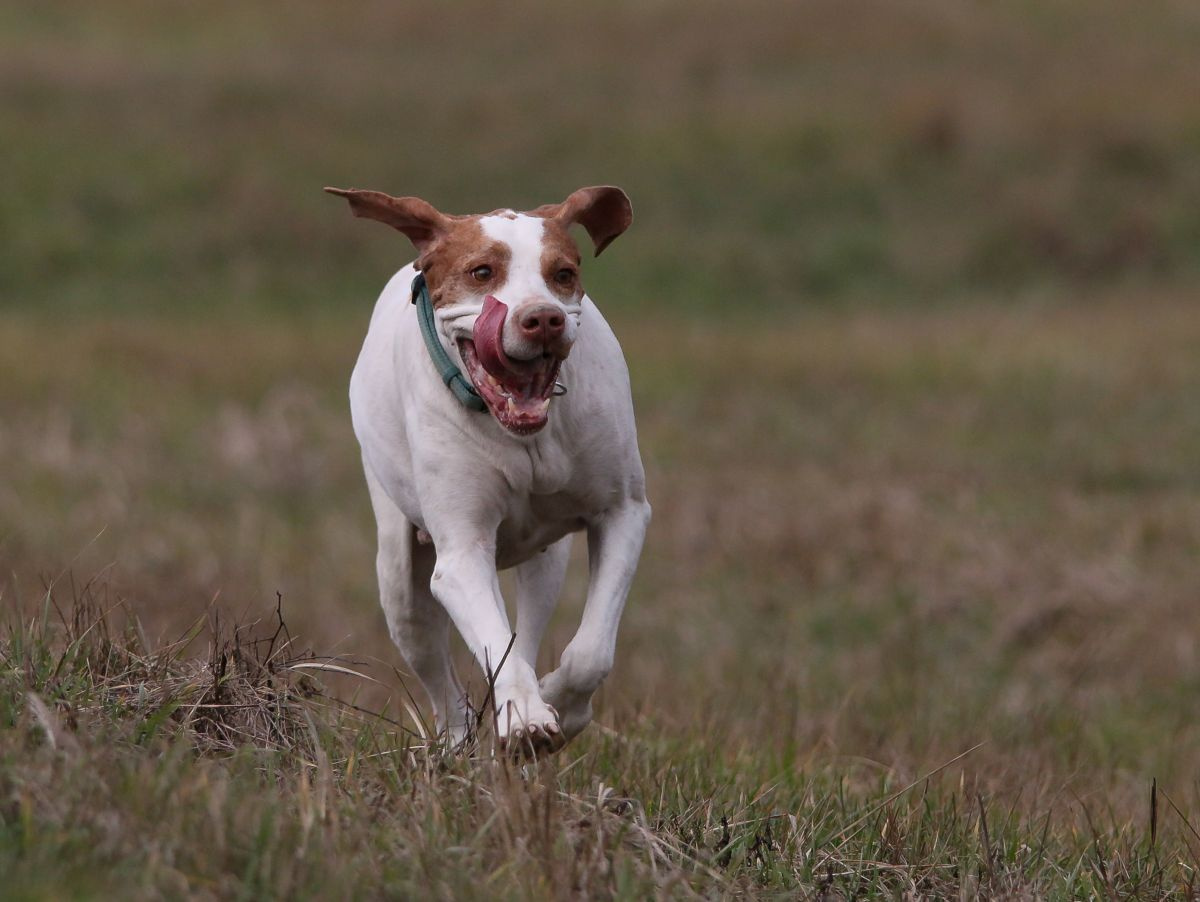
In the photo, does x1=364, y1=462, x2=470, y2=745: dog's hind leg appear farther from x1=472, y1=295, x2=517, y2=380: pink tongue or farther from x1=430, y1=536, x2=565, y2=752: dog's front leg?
x1=472, y1=295, x2=517, y2=380: pink tongue

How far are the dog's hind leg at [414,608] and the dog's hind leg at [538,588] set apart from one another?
0.82 ft

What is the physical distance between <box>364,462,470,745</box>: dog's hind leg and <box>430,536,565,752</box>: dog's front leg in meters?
0.67

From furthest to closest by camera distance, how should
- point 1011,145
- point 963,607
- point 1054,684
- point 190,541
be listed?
1. point 1011,145
2. point 190,541
3. point 963,607
4. point 1054,684

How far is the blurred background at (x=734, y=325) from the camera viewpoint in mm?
10211

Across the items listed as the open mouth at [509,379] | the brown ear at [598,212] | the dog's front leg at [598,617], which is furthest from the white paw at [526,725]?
the brown ear at [598,212]

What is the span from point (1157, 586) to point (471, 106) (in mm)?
19127

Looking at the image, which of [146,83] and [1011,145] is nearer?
[1011,145]

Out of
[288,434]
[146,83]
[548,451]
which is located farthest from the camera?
[146,83]

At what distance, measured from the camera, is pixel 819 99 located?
2900 cm

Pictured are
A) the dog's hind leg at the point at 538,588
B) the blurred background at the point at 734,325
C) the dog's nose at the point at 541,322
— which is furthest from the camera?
the blurred background at the point at 734,325

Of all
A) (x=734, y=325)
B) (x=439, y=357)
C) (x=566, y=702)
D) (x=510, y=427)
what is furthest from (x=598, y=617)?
(x=734, y=325)

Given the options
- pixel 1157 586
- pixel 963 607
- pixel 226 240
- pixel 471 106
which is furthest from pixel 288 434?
pixel 471 106

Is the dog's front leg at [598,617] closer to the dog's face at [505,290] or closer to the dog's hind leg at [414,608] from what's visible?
the dog's face at [505,290]

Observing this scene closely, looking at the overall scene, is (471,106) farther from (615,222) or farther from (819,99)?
(615,222)
